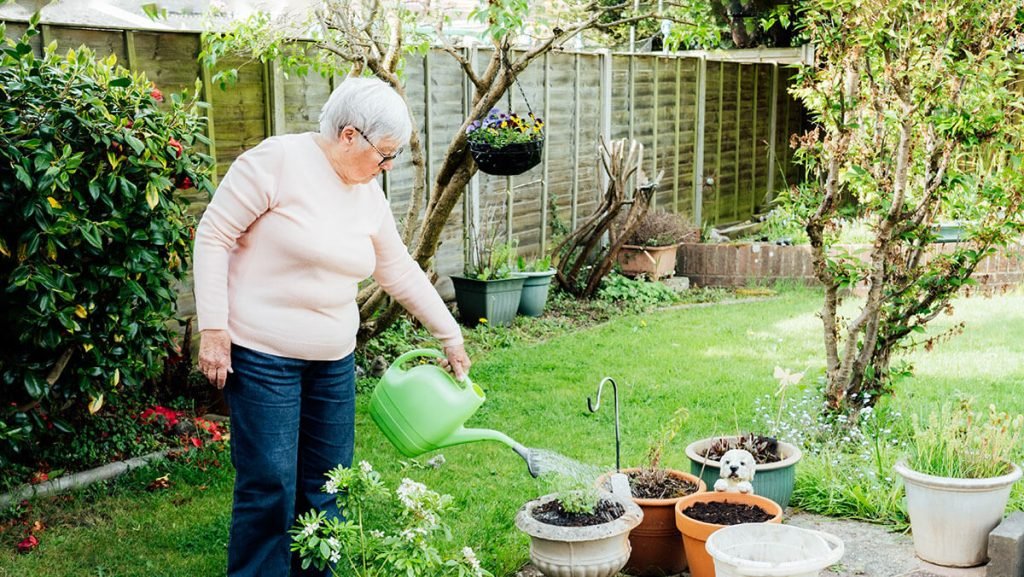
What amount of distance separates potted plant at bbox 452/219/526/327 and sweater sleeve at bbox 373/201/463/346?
13.1 feet

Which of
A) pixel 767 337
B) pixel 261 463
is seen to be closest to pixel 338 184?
pixel 261 463

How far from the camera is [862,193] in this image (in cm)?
459

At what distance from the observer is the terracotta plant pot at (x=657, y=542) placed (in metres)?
3.36

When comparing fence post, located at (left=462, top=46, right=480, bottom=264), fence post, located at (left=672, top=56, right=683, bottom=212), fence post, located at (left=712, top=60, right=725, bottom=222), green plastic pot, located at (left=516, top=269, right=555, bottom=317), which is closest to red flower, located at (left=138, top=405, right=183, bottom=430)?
fence post, located at (left=462, top=46, right=480, bottom=264)

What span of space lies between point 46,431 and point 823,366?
4.04 meters

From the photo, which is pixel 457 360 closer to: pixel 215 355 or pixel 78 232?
pixel 215 355

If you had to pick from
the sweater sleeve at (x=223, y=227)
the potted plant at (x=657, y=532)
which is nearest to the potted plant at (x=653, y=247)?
the potted plant at (x=657, y=532)

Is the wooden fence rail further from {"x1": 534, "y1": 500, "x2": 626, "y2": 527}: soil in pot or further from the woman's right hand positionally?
{"x1": 534, "y1": 500, "x2": 626, "y2": 527}: soil in pot

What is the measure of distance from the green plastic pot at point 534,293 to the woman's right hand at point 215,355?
195 inches

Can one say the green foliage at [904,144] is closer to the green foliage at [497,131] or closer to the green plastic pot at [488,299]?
the green foliage at [497,131]

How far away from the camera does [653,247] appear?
8562 millimetres

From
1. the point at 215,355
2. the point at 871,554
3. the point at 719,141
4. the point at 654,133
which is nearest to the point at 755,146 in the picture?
the point at 719,141

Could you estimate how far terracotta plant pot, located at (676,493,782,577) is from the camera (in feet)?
10.2

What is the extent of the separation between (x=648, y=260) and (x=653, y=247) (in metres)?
0.11
